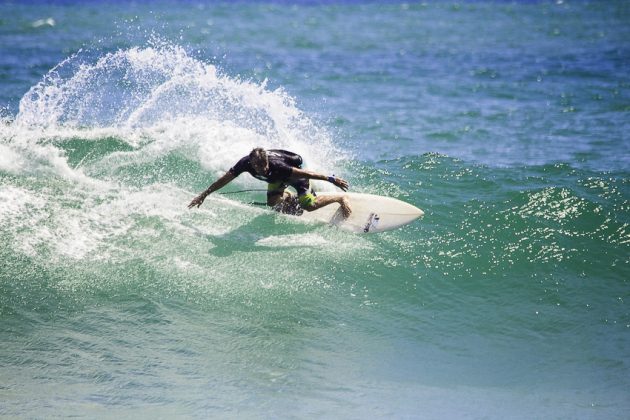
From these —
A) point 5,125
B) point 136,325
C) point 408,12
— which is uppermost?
point 408,12

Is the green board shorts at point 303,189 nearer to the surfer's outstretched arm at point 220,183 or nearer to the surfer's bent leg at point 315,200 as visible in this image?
the surfer's bent leg at point 315,200

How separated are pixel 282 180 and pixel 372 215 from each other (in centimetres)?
131

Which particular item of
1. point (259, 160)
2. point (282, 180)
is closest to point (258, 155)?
point (259, 160)

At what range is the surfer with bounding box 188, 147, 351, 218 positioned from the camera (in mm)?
8828

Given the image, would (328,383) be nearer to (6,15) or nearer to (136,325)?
(136,325)

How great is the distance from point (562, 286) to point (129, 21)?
3501 centimetres

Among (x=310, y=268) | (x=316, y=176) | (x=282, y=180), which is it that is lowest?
(x=310, y=268)

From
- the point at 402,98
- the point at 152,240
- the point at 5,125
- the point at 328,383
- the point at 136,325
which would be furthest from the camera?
the point at 402,98

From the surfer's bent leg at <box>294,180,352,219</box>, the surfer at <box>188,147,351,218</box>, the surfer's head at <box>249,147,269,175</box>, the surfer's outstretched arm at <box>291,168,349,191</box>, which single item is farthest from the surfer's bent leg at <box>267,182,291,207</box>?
the surfer's head at <box>249,147,269,175</box>

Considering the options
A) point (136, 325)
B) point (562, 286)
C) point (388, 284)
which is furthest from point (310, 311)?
point (562, 286)

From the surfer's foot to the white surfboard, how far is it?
6 centimetres

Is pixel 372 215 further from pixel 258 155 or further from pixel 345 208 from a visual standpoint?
pixel 258 155

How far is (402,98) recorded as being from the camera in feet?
63.9

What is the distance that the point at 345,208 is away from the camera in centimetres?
951
